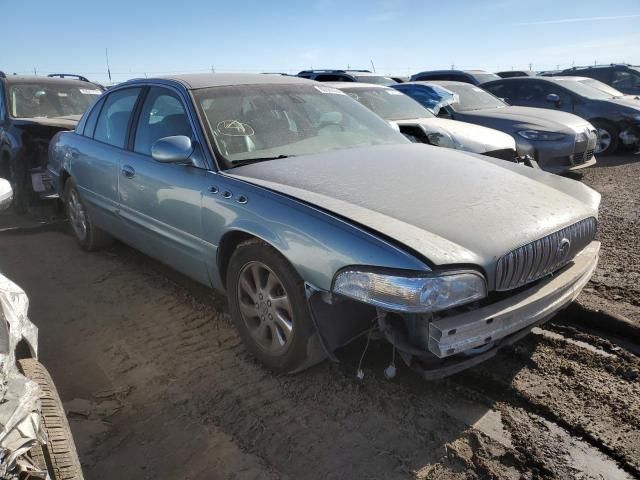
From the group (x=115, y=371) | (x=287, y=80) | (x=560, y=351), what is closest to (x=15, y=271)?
(x=115, y=371)

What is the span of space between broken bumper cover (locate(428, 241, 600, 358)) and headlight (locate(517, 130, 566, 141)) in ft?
16.2

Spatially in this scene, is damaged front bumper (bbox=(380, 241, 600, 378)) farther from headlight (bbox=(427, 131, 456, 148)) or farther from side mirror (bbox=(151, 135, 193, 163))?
headlight (bbox=(427, 131, 456, 148))

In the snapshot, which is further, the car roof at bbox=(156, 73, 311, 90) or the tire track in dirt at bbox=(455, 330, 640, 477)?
the car roof at bbox=(156, 73, 311, 90)

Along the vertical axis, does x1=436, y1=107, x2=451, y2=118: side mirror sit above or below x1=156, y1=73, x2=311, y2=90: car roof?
below

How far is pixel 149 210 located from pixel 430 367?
2.31m

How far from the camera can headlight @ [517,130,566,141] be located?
23.3ft

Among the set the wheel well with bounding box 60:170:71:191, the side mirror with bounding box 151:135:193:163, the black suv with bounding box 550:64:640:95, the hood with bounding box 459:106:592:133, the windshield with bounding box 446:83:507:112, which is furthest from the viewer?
the black suv with bounding box 550:64:640:95

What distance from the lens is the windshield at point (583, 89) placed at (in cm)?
1002

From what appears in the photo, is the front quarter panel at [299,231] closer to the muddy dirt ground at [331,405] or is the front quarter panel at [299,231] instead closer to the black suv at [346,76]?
the muddy dirt ground at [331,405]

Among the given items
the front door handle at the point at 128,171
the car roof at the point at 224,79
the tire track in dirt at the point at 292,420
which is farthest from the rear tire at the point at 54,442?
the car roof at the point at 224,79

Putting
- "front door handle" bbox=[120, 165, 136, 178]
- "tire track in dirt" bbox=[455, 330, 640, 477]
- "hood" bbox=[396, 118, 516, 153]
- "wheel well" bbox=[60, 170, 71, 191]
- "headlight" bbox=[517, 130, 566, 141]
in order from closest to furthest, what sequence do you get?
"tire track in dirt" bbox=[455, 330, 640, 477] < "front door handle" bbox=[120, 165, 136, 178] < "wheel well" bbox=[60, 170, 71, 191] < "hood" bbox=[396, 118, 516, 153] < "headlight" bbox=[517, 130, 566, 141]

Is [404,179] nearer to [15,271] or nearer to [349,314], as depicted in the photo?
[349,314]

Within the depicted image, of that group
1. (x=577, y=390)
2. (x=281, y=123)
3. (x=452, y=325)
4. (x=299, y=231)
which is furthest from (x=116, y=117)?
(x=577, y=390)

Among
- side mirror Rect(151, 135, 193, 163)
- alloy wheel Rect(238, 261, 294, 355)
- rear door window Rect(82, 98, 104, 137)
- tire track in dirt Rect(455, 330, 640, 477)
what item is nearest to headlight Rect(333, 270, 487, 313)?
alloy wheel Rect(238, 261, 294, 355)
